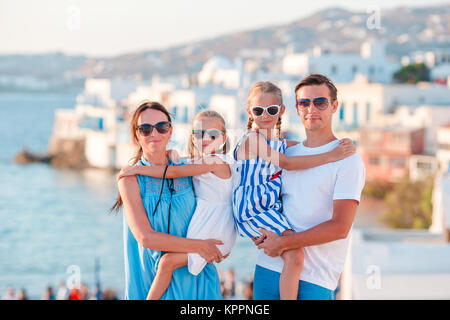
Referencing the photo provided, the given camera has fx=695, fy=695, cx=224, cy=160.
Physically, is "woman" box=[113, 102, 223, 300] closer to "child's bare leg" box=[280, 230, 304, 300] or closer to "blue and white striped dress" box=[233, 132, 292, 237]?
"blue and white striped dress" box=[233, 132, 292, 237]

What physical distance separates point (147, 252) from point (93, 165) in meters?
53.8

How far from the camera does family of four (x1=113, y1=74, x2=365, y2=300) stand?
3.16 metres

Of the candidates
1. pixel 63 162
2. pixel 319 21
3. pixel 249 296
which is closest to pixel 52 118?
pixel 63 162

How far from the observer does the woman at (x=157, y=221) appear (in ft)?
10.4

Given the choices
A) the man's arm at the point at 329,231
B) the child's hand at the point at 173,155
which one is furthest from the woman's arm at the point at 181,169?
the man's arm at the point at 329,231

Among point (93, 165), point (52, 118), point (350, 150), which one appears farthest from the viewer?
point (52, 118)

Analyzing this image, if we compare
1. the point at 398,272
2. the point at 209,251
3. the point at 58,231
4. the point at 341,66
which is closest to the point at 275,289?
the point at 209,251

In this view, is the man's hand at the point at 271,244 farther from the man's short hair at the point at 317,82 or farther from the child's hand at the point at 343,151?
the man's short hair at the point at 317,82

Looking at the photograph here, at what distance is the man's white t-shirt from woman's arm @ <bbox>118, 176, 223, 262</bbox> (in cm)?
31

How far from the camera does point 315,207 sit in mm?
3217

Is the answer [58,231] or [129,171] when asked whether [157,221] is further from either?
[58,231]

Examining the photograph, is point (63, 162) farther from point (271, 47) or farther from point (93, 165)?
point (271, 47)

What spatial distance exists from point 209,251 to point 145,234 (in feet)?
1.03

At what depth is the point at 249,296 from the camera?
10.4m
